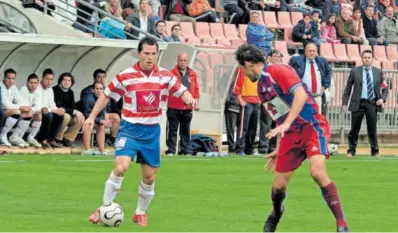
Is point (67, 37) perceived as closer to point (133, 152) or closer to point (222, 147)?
point (222, 147)

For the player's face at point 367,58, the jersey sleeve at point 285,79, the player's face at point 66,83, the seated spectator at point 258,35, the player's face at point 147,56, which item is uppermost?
the player's face at point 147,56

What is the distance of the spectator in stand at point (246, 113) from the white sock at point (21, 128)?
14.5ft

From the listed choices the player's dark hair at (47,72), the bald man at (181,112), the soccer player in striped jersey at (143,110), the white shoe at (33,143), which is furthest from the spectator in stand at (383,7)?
the soccer player in striped jersey at (143,110)

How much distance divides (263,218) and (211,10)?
1817 centimetres

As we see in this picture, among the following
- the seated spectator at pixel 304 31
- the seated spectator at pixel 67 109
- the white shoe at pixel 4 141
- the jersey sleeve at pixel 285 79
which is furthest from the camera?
the seated spectator at pixel 304 31

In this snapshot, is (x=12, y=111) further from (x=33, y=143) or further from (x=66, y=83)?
(x=66, y=83)

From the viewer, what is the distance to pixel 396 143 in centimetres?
3130

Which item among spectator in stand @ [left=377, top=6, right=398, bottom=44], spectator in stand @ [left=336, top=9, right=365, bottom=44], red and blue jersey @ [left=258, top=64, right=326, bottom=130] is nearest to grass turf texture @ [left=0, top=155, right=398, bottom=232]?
red and blue jersey @ [left=258, top=64, right=326, bottom=130]

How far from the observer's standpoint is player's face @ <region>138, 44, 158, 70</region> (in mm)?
13570

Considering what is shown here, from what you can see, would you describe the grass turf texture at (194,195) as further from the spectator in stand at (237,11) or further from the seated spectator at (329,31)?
the seated spectator at (329,31)

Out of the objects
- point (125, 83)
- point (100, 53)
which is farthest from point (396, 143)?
point (125, 83)

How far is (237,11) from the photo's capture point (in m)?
32.9

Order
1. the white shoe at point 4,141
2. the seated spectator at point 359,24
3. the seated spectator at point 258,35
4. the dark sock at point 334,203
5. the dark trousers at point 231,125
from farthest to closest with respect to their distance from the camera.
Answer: the seated spectator at point 359,24 < the seated spectator at point 258,35 < the dark trousers at point 231,125 < the white shoe at point 4,141 < the dark sock at point 334,203

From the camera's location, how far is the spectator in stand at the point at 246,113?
25.9 metres
